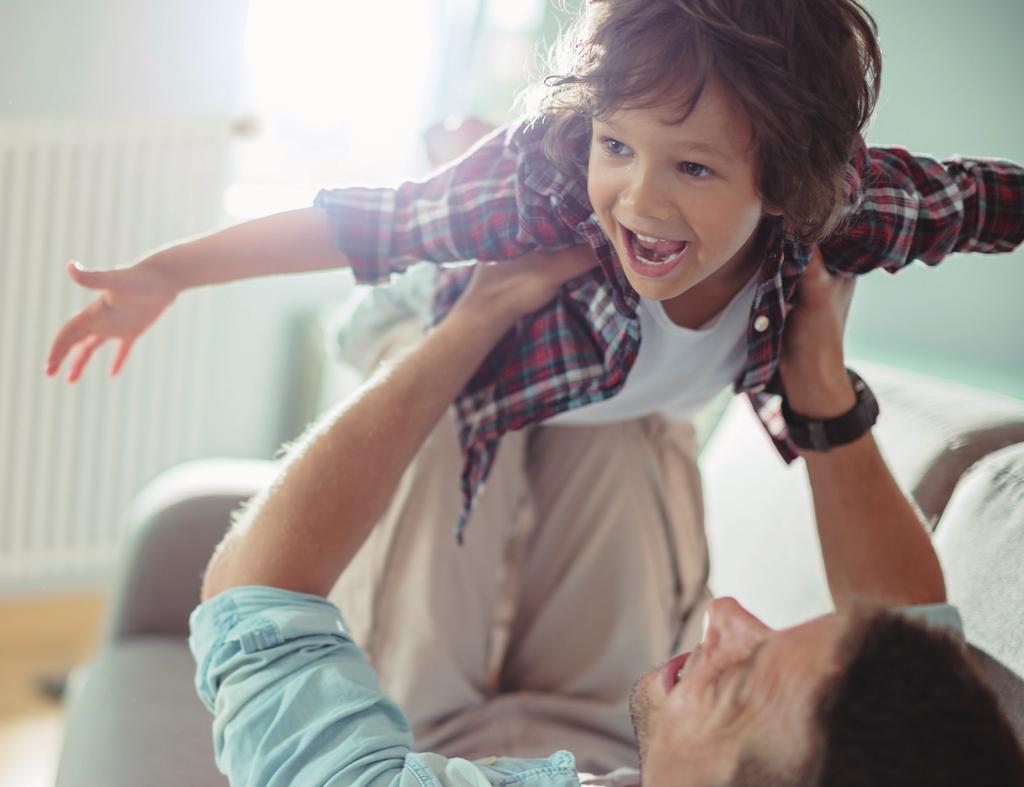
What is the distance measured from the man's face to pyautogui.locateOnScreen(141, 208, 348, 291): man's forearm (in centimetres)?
51

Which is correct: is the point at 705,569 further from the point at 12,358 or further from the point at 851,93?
the point at 12,358

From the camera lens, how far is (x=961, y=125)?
4.45 feet

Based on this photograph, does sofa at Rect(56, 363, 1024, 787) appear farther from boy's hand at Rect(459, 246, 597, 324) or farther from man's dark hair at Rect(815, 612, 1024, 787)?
boy's hand at Rect(459, 246, 597, 324)

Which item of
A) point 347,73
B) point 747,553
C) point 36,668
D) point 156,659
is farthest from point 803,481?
point 347,73

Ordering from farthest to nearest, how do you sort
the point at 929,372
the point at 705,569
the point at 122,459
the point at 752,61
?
the point at 122,459
the point at 929,372
the point at 705,569
the point at 752,61

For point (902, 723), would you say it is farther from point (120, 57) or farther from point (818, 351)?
point (120, 57)

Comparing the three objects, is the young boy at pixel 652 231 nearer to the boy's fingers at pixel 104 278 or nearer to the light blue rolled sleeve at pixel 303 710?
the boy's fingers at pixel 104 278

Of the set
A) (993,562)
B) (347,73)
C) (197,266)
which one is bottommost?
(993,562)

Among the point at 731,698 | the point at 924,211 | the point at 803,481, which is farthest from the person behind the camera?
the point at 803,481

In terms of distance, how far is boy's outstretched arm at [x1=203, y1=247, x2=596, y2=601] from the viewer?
0.93m

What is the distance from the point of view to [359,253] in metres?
1.06

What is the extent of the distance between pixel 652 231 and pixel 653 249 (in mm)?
27

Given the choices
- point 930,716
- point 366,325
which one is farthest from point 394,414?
point 930,716

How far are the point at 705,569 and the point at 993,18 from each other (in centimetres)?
75
